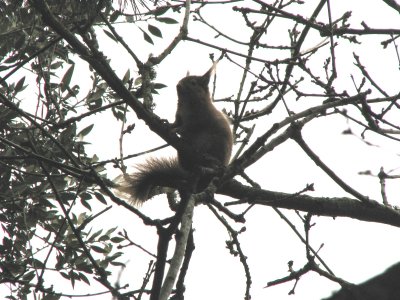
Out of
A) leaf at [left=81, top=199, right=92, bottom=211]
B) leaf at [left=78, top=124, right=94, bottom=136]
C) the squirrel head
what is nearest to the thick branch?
leaf at [left=81, top=199, right=92, bottom=211]

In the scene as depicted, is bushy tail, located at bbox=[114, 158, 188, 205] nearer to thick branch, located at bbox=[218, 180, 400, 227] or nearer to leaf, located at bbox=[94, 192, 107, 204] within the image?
leaf, located at bbox=[94, 192, 107, 204]

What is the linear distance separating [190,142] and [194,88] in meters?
0.99

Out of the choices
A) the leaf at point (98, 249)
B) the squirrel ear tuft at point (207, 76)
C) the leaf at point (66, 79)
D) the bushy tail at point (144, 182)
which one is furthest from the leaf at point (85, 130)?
the squirrel ear tuft at point (207, 76)

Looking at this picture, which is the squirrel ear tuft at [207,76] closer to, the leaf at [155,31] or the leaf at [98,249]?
the leaf at [155,31]

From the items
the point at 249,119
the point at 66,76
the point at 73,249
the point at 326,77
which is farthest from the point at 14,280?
the point at 326,77

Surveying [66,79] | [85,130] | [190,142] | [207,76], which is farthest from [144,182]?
[207,76]

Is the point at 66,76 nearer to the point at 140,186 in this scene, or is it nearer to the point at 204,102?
the point at 140,186

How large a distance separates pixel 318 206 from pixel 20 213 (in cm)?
225

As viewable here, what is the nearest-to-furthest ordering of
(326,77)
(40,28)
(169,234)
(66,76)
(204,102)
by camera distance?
(169,234)
(326,77)
(40,28)
(66,76)
(204,102)

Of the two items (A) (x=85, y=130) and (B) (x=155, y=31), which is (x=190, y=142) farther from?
(B) (x=155, y=31)

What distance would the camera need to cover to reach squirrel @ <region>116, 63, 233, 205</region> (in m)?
5.12

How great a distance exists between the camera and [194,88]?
6547mm

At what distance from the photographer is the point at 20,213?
4652 millimetres

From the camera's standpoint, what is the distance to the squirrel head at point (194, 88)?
6422 mm
